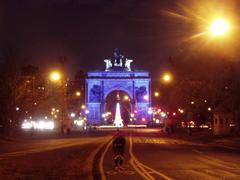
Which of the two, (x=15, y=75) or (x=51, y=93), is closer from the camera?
(x=15, y=75)

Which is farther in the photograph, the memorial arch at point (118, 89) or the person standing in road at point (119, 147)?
the memorial arch at point (118, 89)

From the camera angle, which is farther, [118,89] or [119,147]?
[118,89]

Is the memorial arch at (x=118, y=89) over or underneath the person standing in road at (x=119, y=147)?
over

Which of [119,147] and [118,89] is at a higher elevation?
[118,89]

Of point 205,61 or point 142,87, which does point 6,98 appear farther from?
point 142,87

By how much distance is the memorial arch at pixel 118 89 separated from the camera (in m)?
185

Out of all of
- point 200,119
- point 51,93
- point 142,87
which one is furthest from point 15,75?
point 142,87

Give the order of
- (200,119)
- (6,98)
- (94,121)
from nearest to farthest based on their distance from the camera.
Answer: (6,98) < (200,119) < (94,121)

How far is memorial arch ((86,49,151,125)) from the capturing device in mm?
185250

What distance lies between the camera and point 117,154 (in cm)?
2428

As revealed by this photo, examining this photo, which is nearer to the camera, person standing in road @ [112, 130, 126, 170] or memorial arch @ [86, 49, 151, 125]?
person standing in road @ [112, 130, 126, 170]

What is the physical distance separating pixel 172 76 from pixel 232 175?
66662 millimetres

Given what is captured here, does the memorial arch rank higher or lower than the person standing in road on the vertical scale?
higher

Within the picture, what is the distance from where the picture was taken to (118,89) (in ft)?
648
